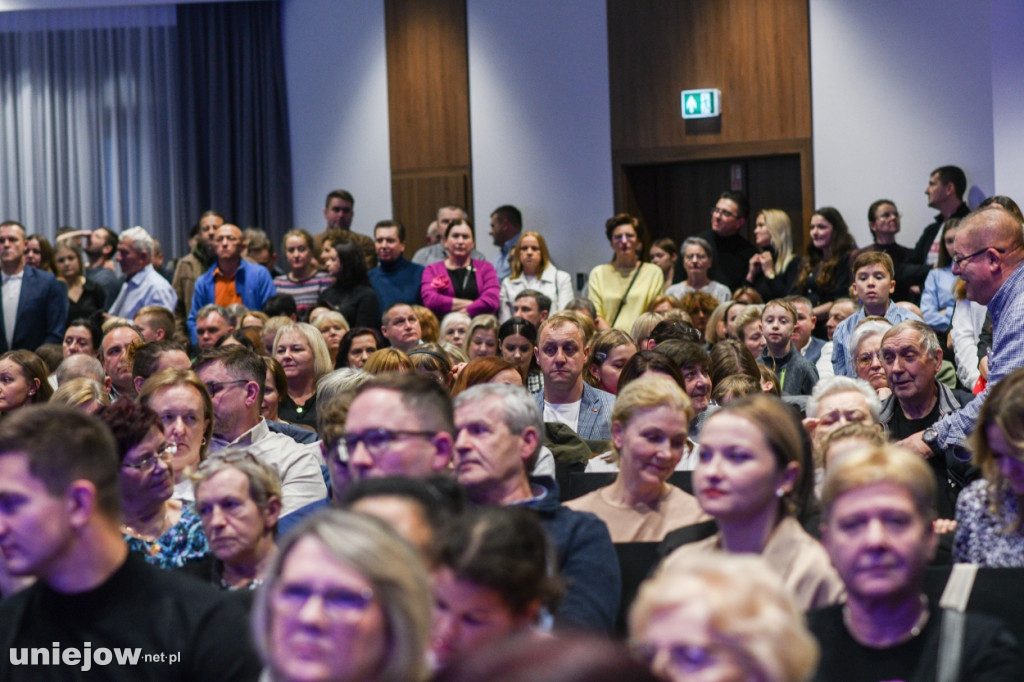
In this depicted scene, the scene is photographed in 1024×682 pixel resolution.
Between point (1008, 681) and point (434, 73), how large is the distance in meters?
8.94

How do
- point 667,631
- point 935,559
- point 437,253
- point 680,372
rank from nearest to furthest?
point 667,631 → point 935,559 → point 680,372 → point 437,253

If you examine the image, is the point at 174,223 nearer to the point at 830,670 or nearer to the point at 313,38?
the point at 313,38

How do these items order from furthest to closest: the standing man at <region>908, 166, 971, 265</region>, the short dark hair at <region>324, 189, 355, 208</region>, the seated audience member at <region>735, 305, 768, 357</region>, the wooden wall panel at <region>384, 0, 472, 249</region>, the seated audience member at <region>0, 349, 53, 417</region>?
the wooden wall panel at <region>384, 0, 472, 249</region>
the short dark hair at <region>324, 189, 355, 208</region>
the standing man at <region>908, 166, 971, 265</region>
the seated audience member at <region>735, 305, 768, 357</region>
the seated audience member at <region>0, 349, 53, 417</region>

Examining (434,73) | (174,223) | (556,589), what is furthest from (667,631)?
(174,223)

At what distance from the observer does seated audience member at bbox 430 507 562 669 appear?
1936mm

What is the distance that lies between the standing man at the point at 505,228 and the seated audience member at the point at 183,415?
19.2ft

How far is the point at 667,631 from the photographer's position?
1560 mm

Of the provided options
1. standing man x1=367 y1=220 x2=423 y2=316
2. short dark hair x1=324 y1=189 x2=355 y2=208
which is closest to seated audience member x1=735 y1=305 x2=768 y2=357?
standing man x1=367 y1=220 x2=423 y2=316

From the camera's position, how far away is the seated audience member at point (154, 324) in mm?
6691

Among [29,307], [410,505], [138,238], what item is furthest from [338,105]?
[410,505]

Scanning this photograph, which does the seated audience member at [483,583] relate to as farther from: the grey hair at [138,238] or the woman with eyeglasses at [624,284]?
the grey hair at [138,238]

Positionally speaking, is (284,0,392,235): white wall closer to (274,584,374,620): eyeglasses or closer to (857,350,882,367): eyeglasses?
(857,350,882,367): eyeglasses

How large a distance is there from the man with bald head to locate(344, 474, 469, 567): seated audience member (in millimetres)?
2158

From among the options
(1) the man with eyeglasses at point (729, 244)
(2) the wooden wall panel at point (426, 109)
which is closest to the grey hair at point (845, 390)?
(1) the man with eyeglasses at point (729, 244)
